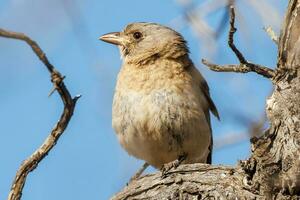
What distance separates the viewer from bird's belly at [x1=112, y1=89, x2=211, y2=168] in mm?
5617

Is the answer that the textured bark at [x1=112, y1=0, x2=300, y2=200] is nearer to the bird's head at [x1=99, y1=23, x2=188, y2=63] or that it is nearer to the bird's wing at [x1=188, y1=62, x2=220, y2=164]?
the bird's wing at [x1=188, y1=62, x2=220, y2=164]

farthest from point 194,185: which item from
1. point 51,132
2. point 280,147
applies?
point 51,132

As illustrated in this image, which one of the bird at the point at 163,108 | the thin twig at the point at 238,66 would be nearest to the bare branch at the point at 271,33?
the thin twig at the point at 238,66

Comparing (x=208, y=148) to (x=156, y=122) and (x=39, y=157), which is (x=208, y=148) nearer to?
(x=156, y=122)

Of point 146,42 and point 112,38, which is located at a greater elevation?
point 112,38

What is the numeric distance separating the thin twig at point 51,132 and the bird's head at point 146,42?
238 cm

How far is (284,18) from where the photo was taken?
12.2ft

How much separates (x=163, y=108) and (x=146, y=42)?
1.19 metres

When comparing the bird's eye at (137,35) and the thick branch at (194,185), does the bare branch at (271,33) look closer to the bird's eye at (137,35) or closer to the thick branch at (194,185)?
the thick branch at (194,185)

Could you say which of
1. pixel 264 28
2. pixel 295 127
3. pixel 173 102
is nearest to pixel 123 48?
pixel 173 102

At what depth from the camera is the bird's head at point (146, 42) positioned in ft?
20.6

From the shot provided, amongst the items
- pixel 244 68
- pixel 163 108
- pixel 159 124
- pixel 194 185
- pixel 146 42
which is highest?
pixel 146 42

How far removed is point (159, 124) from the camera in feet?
18.4

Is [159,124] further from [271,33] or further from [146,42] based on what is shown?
[271,33]
